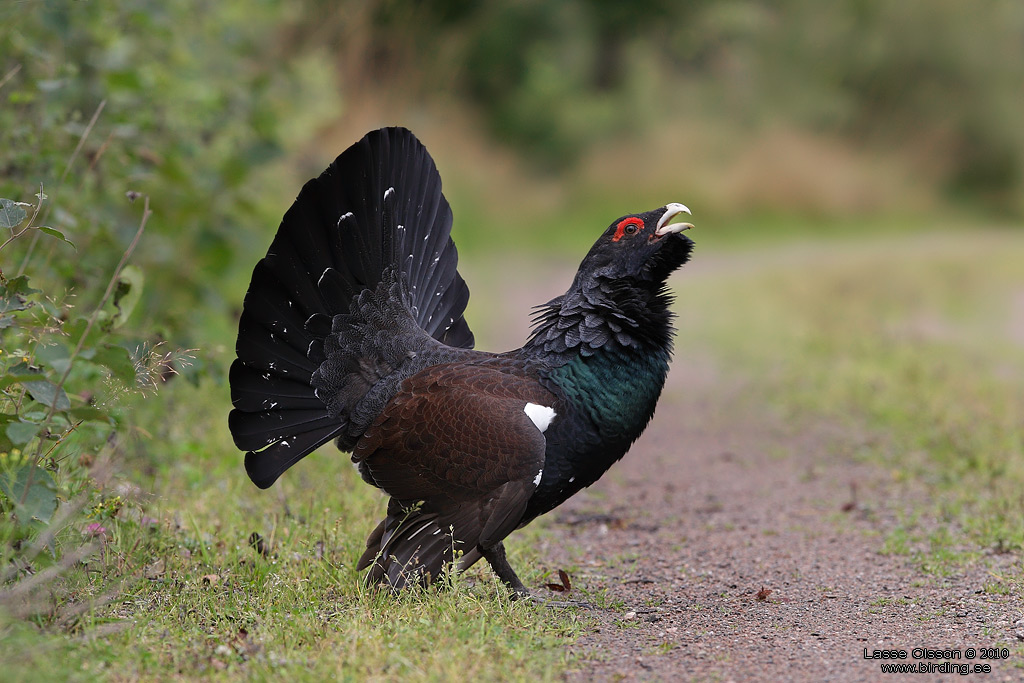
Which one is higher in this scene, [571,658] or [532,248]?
[532,248]

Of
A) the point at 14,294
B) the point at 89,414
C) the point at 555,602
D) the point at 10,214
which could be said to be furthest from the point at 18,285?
the point at 555,602

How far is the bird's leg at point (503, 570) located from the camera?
3854mm

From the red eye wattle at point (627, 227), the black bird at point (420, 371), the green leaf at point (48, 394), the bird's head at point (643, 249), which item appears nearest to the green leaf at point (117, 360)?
the green leaf at point (48, 394)

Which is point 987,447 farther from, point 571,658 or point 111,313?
point 111,313

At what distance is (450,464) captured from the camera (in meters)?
3.76

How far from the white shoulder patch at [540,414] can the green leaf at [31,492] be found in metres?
1.58

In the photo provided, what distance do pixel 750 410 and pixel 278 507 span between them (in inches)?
159

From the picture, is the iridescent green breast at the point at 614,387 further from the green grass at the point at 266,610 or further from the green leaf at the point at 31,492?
the green leaf at the point at 31,492

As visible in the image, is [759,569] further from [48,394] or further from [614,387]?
[48,394]

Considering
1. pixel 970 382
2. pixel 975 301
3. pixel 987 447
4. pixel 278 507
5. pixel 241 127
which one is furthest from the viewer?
pixel 975 301

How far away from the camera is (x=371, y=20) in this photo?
59.2 ft

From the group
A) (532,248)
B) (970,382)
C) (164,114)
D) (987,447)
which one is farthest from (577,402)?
(532,248)

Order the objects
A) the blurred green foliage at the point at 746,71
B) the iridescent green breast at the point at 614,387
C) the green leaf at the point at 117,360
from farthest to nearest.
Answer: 1. the blurred green foliage at the point at 746,71
2. the iridescent green breast at the point at 614,387
3. the green leaf at the point at 117,360

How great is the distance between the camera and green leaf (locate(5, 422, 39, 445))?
309 cm
